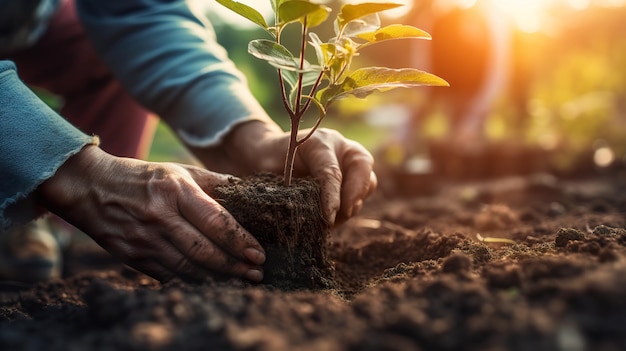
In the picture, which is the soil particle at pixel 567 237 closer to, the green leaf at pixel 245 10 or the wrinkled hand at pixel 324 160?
the wrinkled hand at pixel 324 160

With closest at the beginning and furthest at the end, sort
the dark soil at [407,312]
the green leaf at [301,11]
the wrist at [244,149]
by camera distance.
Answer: the dark soil at [407,312], the green leaf at [301,11], the wrist at [244,149]

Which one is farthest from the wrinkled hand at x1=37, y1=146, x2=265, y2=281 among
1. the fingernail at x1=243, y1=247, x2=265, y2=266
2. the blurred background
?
the blurred background

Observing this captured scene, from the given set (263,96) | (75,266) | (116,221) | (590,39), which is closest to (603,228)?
A: (116,221)

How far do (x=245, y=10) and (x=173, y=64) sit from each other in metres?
0.94

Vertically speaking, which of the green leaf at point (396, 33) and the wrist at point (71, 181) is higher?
the green leaf at point (396, 33)

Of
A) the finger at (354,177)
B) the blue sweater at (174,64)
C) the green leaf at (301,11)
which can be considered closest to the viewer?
the green leaf at (301,11)

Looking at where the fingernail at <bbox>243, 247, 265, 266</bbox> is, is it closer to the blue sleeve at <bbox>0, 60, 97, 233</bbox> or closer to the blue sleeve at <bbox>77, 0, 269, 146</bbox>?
the blue sleeve at <bbox>0, 60, 97, 233</bbox>

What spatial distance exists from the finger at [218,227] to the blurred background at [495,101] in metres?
3.11

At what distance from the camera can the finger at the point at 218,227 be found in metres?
1.48

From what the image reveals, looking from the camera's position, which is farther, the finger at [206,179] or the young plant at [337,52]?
the finger at [206,179]

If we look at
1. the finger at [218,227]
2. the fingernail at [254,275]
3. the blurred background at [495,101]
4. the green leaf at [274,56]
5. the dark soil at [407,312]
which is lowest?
the blurred background at [495,101]

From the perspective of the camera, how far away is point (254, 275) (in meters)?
1.52

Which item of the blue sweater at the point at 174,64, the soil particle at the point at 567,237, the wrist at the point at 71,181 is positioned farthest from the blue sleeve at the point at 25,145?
the soil particle at the point at 567,237

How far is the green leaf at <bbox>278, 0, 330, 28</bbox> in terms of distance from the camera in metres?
1.38
